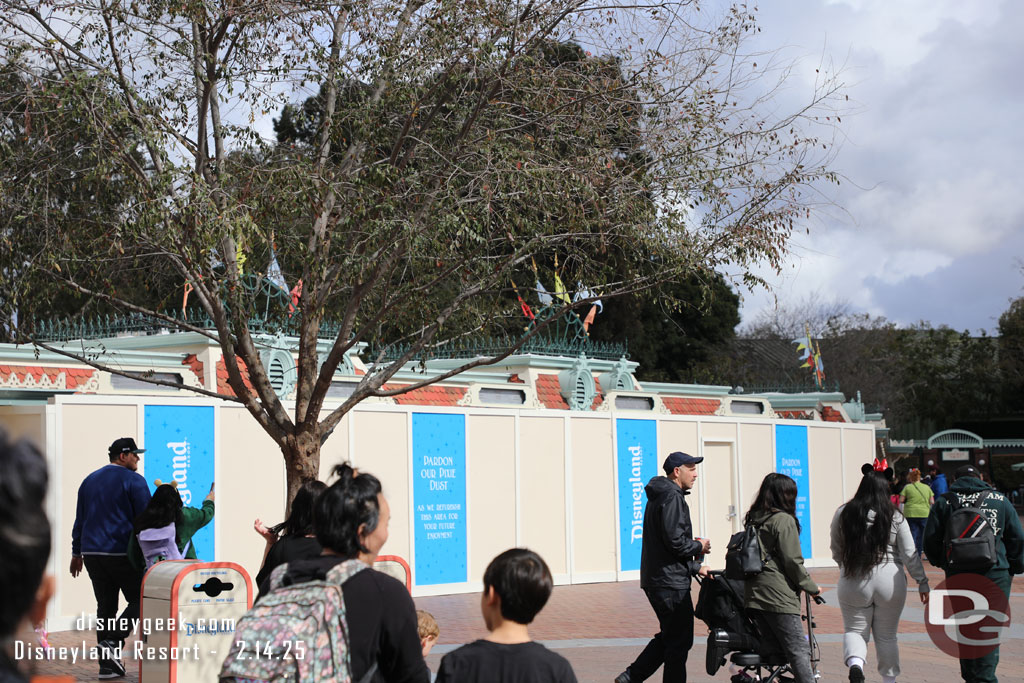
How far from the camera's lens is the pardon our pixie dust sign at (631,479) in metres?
17.4

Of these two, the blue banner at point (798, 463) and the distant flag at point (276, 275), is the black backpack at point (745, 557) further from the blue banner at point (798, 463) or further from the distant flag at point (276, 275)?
the blue banner at point (798, 463)

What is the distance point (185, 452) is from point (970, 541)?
8.34 m

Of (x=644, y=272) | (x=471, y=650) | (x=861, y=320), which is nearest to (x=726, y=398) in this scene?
(x=644, y=272)

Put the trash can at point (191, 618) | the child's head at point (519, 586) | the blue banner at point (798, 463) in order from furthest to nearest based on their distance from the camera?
the blue banner at point (798, 463), the trash can at point (191, 618), the child's head at point (519, 586)

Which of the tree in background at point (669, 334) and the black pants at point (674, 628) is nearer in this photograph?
the black pants at point (674, 628)

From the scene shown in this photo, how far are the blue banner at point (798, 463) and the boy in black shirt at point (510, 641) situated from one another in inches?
675

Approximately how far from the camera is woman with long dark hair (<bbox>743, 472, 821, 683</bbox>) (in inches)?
272

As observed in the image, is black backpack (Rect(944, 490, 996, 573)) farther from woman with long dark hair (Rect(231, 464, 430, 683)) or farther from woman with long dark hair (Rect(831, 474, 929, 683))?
woman with long dark hair (Rect(231, 464, 430, 683))

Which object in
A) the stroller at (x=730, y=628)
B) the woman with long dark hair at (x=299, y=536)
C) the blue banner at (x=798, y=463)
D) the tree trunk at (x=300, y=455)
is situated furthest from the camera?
the blue banner at (x=798, y=463)

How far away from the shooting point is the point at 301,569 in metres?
3.69

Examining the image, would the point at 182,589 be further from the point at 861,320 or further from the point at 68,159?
the point at 861,320

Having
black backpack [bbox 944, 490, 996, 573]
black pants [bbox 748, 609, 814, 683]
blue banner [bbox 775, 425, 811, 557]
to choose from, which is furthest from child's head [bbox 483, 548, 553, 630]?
blue banner [bbox 775, 425, 811, 557]

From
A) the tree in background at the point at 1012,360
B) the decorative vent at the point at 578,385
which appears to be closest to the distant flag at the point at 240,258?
the decorative vent at the point at 578,385

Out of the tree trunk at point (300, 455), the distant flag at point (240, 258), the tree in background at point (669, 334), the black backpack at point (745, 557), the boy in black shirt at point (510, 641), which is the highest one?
the tree in background at point (669, 334)
